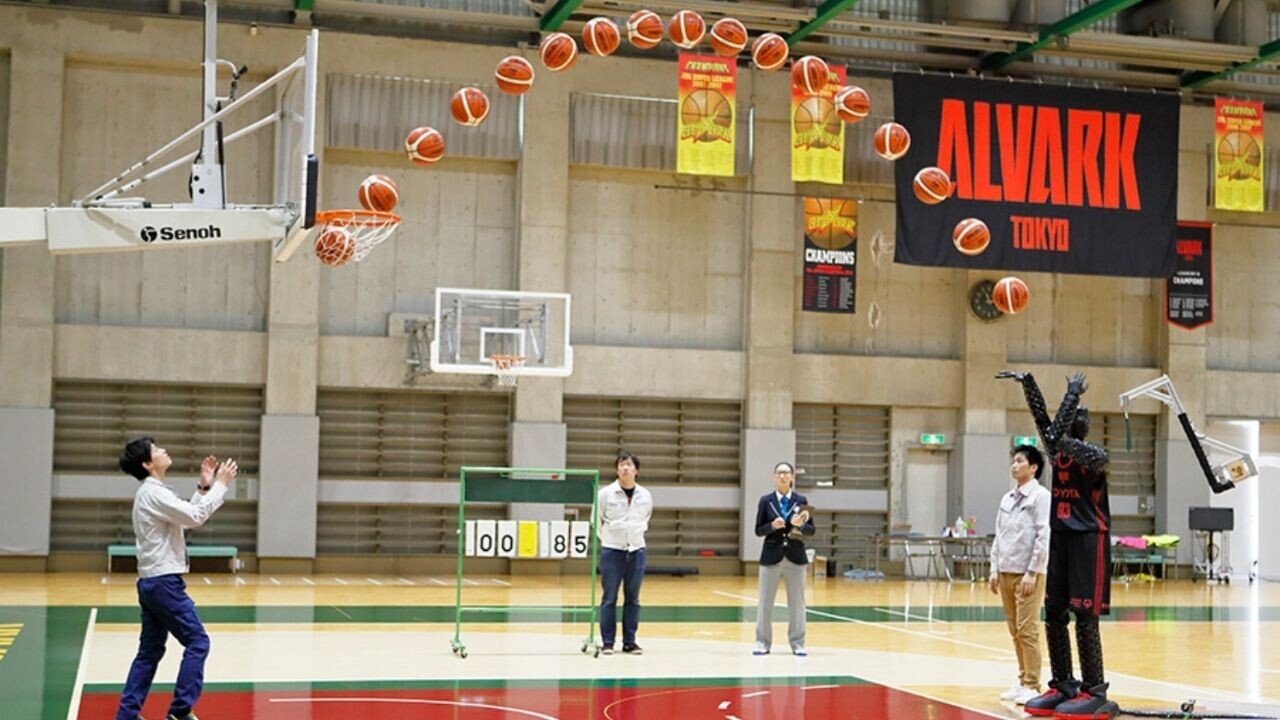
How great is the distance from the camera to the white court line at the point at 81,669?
10.1 m

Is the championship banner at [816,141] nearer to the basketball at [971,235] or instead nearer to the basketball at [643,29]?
the basketball at [971,235]

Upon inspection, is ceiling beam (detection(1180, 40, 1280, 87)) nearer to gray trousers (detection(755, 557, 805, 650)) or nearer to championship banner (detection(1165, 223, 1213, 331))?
championship banner (detection(1165, 223, 1213, 331))

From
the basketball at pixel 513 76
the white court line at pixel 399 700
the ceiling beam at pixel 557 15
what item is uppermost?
the ceiling beam at pixel 557 15

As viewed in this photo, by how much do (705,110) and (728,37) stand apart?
24.5 feet

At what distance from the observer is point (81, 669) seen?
40.5 ft

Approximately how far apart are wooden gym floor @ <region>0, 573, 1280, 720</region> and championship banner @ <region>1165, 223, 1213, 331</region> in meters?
7.91

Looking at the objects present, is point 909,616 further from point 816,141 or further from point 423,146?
point 816,141

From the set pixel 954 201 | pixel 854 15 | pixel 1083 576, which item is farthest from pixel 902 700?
pixel 854 15

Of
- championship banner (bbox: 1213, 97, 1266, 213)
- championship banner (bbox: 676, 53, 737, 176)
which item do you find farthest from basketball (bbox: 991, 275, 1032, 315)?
championship banner (bbox: 1213, 97, 1266, 213)

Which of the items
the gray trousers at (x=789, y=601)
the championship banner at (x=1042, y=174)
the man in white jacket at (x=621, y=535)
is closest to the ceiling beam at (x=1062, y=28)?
the championship banner at (x=1042, y=174)

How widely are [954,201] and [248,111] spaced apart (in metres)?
12.2

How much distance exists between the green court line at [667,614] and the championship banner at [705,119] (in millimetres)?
8304

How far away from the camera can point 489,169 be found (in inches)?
1075

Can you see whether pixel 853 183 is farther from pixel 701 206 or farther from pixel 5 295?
pixel 5 295
